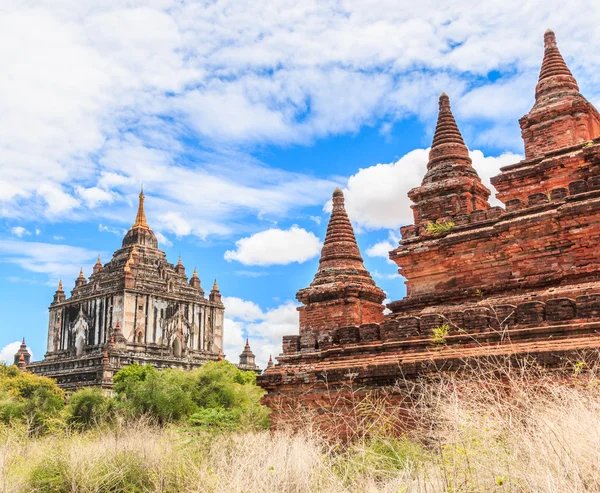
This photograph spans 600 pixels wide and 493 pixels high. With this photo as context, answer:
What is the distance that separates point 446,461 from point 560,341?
12.1 ft

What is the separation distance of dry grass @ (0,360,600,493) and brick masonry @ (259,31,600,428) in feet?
2.57

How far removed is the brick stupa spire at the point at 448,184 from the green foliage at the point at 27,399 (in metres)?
13.4

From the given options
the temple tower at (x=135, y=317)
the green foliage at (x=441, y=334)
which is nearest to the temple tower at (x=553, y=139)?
the green foliage at (x=441, y=334)

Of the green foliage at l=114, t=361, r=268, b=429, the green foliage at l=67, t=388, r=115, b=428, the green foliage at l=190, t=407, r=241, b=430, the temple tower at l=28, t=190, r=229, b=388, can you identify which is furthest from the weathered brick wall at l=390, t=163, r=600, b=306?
the temple tower at l=28, t=190, r=229, b=388

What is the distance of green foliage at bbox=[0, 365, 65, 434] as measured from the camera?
82.2 ft

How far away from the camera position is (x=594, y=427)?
19.4 feet

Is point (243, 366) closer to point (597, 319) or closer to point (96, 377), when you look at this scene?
point (96, 377)

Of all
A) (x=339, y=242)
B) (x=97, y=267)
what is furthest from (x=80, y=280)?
(x=339, y=242)

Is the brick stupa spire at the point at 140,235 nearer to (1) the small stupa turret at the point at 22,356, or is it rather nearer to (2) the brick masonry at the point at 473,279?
(1) the small stupa turret at the point at 22,356

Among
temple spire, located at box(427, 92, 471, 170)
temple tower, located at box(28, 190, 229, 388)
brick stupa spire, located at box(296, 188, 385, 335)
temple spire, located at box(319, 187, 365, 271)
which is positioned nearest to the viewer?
temple spire, located at box(427, 92, 471, 170)

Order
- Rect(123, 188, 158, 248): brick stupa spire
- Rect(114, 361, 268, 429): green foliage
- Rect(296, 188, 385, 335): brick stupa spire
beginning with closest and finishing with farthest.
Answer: Rect(296, 188, 385, 335): brick stupa spire
Rect(114, 361, 268, 429): green foliage
Rect(123, 188, 158, 248): brick stupa spire

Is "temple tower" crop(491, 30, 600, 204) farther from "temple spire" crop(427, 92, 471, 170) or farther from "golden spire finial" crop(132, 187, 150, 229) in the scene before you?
"golden spire finial" crop(132, 187, 150, 229)

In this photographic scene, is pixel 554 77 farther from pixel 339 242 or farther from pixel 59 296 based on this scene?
pixel 59 296

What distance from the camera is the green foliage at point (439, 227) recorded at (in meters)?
14.2
